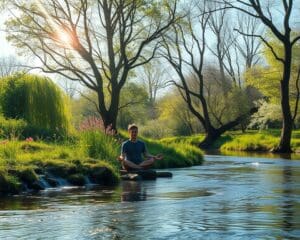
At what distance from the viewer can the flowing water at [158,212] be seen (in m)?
8.96

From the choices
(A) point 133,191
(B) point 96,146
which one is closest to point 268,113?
(B) point 96,146

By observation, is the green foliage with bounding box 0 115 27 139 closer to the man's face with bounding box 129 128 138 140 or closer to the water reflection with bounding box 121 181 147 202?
the man's face with bounding box 129 128 138 140

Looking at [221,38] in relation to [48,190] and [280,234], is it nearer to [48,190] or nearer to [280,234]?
[48,190]

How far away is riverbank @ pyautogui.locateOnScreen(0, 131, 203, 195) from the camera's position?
1555 cm

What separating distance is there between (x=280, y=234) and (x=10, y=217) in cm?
468

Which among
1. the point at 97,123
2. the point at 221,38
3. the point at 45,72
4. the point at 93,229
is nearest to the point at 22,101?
the point at 45,72

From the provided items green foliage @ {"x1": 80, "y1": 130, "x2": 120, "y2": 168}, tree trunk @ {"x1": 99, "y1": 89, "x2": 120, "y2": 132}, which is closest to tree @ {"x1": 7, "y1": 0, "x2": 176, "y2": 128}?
tree trunk @ {"x1": 99, "y1": 89, "x2": 120, "y2": 132}

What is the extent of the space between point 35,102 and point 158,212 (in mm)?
22814

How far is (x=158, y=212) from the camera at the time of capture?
1112cm

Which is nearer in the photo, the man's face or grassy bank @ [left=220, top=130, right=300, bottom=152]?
the man's face

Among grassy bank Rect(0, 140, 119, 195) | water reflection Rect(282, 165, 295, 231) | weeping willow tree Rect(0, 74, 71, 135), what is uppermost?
weeping willow tree Rect(0, 74, 71, 135)

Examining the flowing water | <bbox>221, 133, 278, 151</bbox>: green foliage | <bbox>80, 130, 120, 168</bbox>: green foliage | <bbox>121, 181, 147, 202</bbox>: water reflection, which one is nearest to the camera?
the flowing water

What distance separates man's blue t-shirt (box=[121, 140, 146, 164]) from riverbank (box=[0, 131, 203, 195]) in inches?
23.8

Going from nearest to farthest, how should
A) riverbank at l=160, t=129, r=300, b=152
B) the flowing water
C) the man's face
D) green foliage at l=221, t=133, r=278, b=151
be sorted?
the flowing water, the man's face, riverbank at l=160, t=129, r=300, b=152, green foliage at l=221, t=133, r=278, b=151
